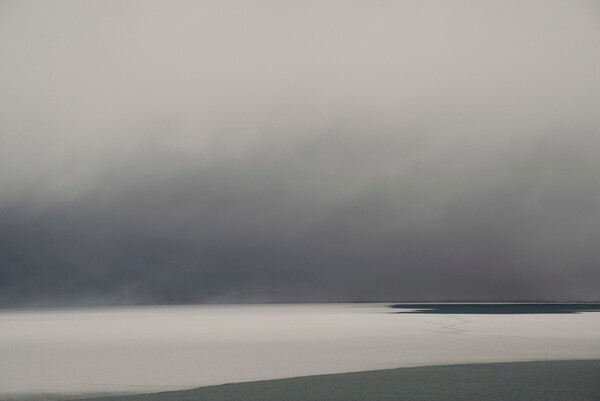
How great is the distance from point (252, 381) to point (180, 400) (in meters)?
3.04

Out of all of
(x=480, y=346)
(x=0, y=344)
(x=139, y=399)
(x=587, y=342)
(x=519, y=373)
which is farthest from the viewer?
(x=0, y=344)

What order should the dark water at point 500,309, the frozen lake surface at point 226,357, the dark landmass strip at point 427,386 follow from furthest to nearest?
the dark water at point 500,309, the frozen lake surface at point 226,357, the dark landmass strip at point 427,386

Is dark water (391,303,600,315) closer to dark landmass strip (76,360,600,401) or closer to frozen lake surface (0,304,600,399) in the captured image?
frozen lake surface (0,304,600,399)

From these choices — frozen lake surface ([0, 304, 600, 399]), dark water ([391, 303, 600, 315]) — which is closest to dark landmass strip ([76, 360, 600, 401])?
frozen lake surface ([0, 304, 600, 399])

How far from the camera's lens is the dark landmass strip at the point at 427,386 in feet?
43.7

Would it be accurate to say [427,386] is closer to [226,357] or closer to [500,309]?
[226,357]

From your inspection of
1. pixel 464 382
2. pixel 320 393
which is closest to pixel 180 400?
pixel 320 393

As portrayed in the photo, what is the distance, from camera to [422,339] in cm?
2995

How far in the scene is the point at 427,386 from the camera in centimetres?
1488

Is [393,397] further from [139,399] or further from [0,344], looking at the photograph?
[0,344]

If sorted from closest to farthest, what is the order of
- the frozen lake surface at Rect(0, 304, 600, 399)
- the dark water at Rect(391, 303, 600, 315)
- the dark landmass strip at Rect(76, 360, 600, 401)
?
1. the dark landmass strip at Rect(76, 360, 600, 401)
2. the frozen lake surface at Rect(0, 304, 600, 399)
3. the dark water at Rect(391, 303, 600, 315)

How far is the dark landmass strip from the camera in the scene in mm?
13328

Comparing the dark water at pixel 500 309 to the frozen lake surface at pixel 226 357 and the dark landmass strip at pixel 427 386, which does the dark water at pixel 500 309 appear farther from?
the dark landmass strip at pixel 427 386

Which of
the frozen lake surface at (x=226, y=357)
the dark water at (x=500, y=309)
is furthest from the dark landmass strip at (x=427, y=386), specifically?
the dark water at (x=500, y=309)
